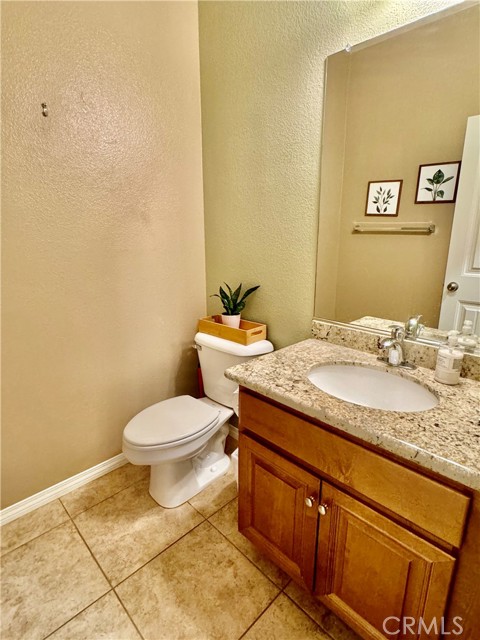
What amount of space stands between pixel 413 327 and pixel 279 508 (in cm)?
79

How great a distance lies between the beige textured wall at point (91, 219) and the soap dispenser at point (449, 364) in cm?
132

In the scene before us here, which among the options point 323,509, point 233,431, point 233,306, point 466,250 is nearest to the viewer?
point 323,509

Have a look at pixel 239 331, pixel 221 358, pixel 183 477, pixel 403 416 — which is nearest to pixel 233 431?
pixel 183 477

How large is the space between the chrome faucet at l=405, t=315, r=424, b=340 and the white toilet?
25.4 inches

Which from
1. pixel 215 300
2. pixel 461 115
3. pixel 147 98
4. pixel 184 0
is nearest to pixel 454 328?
pixel 461 115

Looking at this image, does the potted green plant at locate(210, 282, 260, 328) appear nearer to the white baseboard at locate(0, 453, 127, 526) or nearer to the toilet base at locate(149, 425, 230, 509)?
the toilet base at locate(149, 425, 230, 509)

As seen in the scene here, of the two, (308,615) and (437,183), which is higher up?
(437,183)

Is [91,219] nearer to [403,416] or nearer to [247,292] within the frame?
[247,292]

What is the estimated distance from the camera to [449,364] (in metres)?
0.99

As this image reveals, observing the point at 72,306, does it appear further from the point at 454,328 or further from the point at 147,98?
the point at 454,328

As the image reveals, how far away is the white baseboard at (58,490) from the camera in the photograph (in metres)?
1.46

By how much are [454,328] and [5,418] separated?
1812 mm

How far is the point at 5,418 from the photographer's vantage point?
1372 mm

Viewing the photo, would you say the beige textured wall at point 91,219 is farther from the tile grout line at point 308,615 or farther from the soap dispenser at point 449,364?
the soap dispenser at point 449,364
